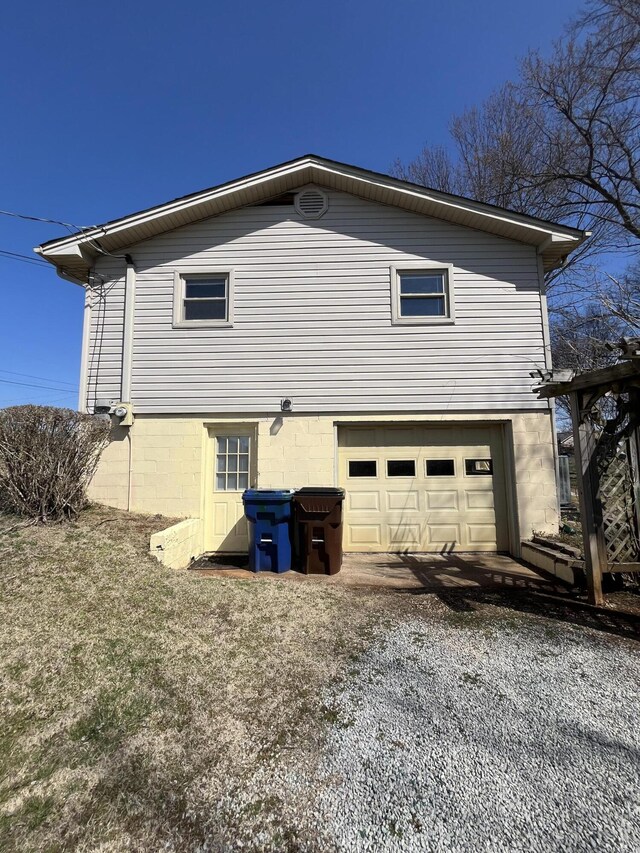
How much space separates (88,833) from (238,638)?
1840 mm

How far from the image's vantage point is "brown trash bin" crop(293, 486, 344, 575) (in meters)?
5.80

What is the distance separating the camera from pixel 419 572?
5945 millimetres

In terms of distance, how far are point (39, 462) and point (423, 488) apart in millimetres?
5699

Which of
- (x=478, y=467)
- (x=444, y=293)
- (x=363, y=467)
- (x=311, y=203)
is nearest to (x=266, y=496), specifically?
(x=363, y=467)

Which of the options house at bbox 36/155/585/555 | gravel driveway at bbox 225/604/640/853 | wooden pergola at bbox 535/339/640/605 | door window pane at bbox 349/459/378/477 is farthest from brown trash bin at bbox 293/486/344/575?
wooden pergola at bbox 535/339/640/605

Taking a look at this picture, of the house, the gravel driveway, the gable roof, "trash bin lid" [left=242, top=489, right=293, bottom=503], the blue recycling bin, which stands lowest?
the gravel driveway

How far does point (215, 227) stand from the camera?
752 centimetres

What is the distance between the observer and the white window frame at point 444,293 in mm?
7184

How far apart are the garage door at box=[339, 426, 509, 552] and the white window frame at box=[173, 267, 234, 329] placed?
9.58 ft

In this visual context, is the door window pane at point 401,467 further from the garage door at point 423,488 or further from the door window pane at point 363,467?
the door window pane at point 363,467

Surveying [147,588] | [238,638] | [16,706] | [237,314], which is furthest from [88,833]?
[237,314]

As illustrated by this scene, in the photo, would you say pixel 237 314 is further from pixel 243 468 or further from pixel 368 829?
pixel 368 829

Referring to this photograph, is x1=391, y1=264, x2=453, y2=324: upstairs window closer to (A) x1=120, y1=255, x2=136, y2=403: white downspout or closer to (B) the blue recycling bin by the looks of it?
(B) the blue recycling bin

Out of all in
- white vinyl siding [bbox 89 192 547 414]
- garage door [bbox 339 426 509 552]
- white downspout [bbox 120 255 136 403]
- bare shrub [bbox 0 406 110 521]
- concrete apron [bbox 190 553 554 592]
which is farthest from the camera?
white downspout [bbox 120 255 136 403]
